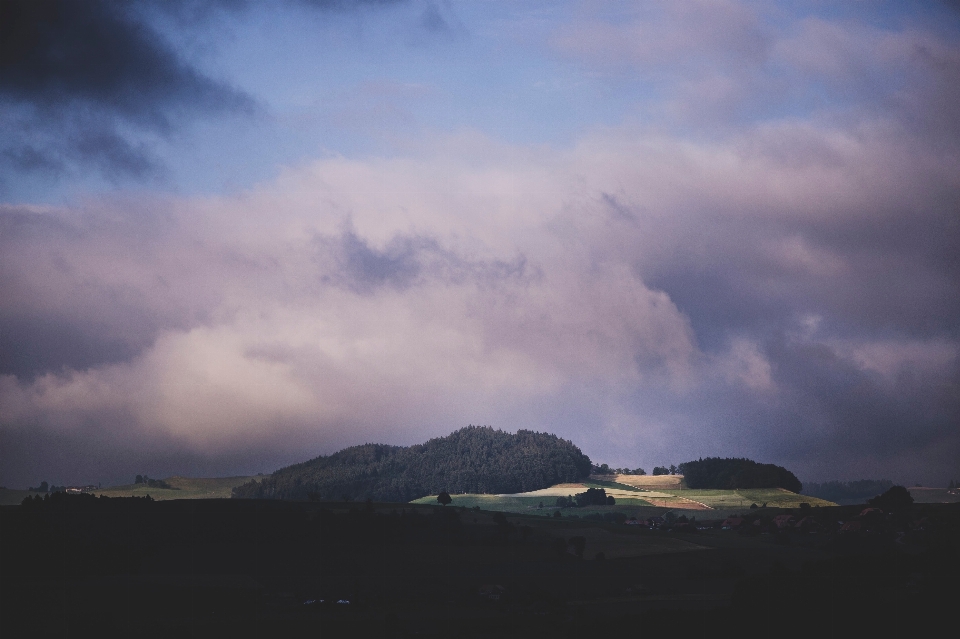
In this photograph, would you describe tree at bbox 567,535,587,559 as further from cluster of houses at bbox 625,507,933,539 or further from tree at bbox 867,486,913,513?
tree at bbox 867,486,913,513

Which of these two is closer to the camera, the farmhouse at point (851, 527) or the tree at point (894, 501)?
the farmhouse at point (851, 527)

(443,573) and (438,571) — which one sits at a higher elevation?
(438,571)

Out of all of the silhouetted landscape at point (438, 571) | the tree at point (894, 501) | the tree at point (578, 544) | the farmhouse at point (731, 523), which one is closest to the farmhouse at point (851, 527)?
the silhouetted landscape at point (438, 571)

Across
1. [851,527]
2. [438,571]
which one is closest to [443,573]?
[438,571]

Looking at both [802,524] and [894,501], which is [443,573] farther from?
[894,501]

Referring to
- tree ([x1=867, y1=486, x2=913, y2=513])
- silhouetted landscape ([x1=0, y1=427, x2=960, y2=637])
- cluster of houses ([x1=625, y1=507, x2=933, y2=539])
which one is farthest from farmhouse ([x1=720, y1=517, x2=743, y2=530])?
tree ([x1=867, y1=486, x2=913, y2=513])

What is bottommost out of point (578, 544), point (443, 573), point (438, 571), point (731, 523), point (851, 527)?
point (443, 573)

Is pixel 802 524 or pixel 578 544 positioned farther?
pixel 802 524

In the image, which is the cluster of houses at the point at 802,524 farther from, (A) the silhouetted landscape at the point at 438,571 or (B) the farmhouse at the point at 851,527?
(A) the silhouetted landscape at the point at 438,571

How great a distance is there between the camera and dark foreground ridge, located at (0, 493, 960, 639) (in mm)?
88688

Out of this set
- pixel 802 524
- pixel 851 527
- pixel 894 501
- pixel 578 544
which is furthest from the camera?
pixel 894 501

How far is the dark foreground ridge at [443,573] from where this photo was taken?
291 feet

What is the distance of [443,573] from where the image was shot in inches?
4843

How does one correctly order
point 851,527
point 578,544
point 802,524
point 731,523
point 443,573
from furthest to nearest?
point 731,523 → point 802,524 → point 851,527 → point 578,544 → point 443,573
